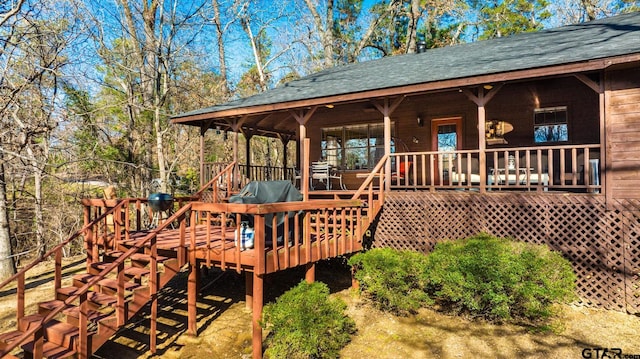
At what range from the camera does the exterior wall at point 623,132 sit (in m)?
5.57

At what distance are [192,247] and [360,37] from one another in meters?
22.8

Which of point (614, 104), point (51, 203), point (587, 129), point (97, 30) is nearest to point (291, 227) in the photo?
point (614, 104)

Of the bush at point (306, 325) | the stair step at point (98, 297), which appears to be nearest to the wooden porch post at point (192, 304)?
the stair step at point (98, 297)

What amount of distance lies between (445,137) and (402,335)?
6663 millimetres

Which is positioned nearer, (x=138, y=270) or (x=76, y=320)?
(x=76, y=320)

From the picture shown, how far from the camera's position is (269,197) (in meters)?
5.75

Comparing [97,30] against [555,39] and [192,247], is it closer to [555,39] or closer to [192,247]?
[192,247]

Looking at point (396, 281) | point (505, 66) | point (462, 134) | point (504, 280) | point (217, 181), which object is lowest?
point (396, 281)

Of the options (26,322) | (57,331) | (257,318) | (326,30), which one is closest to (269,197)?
(257,318)

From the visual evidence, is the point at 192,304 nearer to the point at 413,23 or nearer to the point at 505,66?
the point at 505,66

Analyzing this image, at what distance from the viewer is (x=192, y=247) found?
5.39 meters

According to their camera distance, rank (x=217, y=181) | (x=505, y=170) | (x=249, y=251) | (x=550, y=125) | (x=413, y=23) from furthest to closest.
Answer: (x=413, y=23), (x=217, y=181), (x=550, y=125), (x=505, y=170), (x=249, y=251)

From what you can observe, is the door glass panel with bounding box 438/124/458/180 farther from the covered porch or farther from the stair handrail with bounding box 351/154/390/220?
the stair handrail with bounding box 351/154/390/220

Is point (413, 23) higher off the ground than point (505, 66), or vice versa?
point (413, 23)
